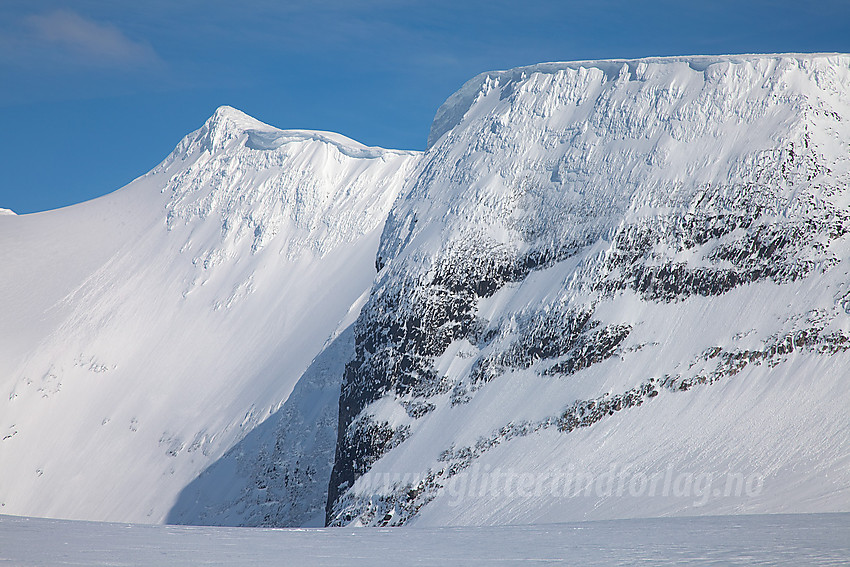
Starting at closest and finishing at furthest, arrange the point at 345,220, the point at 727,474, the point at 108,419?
the point at 727,474, the point at 108,419, the point at 345,220

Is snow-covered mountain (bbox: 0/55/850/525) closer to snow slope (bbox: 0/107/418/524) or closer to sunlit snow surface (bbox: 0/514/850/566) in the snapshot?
snow slope (bbox: 0/107/418/524)

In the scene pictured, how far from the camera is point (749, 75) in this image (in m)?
54.6

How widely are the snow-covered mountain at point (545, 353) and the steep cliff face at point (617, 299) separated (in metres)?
0.16

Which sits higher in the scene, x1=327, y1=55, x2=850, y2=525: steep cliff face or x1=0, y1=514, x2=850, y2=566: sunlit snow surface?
x1=327, y1=55, x2=850, y2=525: steep cliff face

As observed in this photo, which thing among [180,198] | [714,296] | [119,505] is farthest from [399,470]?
[180,198]

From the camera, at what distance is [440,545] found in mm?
17625

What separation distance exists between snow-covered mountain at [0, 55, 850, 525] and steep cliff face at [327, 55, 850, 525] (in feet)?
0.53

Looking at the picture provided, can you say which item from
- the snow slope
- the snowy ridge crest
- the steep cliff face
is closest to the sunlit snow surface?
the steep cliff face

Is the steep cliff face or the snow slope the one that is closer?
the steep cliff face

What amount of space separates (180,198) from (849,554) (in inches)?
4194

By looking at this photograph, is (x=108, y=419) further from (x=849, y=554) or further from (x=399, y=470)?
(x=849, y=554)

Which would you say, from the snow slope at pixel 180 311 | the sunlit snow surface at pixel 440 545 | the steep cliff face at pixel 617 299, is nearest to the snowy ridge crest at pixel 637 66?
the steep cliff face at pixel 617 299

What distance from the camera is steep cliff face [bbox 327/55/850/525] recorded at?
41781 mm

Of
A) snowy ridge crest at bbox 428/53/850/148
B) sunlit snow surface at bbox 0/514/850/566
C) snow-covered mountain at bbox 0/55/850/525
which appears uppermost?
snowy ridge crest at bbox 428/53/850/148
